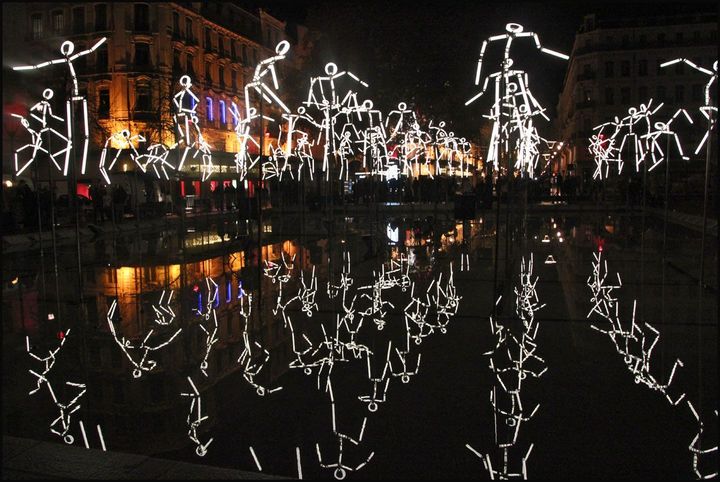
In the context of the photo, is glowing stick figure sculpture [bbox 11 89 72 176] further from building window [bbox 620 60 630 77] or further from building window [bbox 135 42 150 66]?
building window [bbox 620 60 630 77]

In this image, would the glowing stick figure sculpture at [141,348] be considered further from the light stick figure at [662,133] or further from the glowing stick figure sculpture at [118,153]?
the glowing stick figure sculpture at [118,153]

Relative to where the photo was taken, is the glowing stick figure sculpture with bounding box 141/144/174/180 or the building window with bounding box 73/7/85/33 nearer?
the glowing stick figure sculpture with bounding box 141/144/174/180

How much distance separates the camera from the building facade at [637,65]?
207ft

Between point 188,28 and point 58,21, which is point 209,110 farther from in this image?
point 58,21

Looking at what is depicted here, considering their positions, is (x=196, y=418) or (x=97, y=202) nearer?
(x=196, y=418)

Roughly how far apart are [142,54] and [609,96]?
4769 cm

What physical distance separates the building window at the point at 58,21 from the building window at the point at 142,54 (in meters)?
4.92

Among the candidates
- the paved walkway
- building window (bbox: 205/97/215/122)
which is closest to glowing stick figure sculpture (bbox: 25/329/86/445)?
the paved walkway

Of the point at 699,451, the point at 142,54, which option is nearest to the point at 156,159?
the point at 142,54

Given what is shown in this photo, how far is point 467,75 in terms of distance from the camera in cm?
2859

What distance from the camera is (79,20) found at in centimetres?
4325

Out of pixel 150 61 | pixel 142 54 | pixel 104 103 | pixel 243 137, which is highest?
pixel 142 54

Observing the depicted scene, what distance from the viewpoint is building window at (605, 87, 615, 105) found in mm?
66812

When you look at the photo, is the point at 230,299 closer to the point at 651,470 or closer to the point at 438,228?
the point at 651,470
